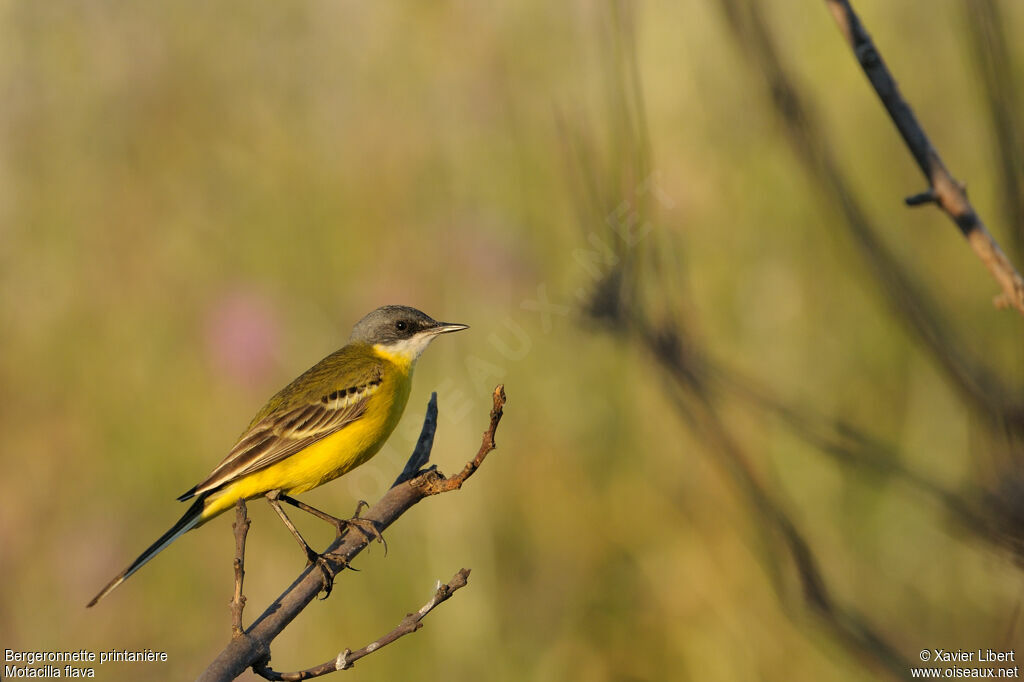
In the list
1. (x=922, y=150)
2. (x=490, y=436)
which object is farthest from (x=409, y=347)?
(x=922, y=150)

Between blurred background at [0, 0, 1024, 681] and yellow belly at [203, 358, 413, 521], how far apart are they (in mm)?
835

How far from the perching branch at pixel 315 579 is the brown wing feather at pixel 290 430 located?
87cm

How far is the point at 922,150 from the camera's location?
68.8 inches

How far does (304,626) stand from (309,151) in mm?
3597

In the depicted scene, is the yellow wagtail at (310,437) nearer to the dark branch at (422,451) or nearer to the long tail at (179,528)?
the long tail at (179,528)

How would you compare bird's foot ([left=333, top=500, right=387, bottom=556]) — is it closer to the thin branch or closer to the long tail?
the long tail

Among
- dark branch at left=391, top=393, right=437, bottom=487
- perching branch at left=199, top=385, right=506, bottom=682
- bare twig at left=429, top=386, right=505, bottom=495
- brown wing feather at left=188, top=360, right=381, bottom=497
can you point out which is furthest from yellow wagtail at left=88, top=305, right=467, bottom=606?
bare twig at left=429, top=386, right=505, bottom=495

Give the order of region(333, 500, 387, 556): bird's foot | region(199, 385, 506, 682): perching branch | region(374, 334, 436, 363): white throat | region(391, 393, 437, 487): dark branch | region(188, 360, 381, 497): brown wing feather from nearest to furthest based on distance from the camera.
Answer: region(199, 385, 506, 682): perching branch, region(333, 500, 387, 556): bird's foot, region(391, 393, 437, 487): dark branch, region(188, 360, 381, 497): brown wing feather, region(374, 334, 436, 363): white throat

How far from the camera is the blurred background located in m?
5.37

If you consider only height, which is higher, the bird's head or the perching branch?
the bird's head

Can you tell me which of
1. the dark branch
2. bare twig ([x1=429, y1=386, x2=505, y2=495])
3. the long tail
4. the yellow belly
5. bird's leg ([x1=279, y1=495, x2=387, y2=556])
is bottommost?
bird's leg ([x1=279, y1=495, x2=387, y2=556])

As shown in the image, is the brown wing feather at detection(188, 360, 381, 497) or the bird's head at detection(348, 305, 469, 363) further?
the bird's head at detection(348, 305, 469, 363)

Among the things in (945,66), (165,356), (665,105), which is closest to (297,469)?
(165,356)

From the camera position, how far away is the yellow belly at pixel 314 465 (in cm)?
389
